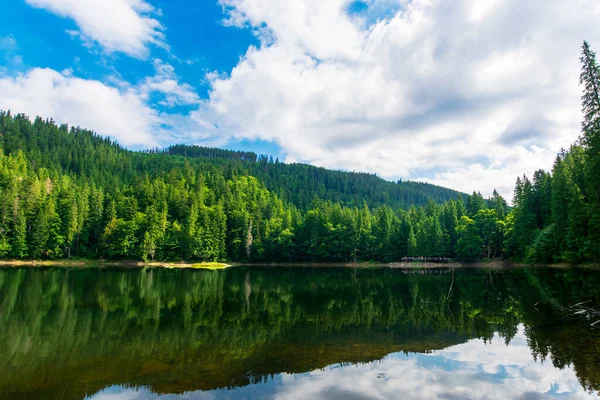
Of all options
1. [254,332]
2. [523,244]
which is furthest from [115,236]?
[523,244]

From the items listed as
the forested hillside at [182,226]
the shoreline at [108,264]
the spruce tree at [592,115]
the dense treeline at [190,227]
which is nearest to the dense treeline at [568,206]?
the spruce tree at [592,115]

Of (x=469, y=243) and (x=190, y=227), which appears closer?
(x=469, y=243)

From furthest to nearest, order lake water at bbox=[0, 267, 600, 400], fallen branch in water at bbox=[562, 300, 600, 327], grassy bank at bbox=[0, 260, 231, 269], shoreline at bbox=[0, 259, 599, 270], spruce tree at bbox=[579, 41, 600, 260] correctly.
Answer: grassy bank at bbox=[0, 260, 231, 269]
shoreline at bbox=[0, 259, 599, 270]
spruce tree at bbox=[579, 41, 600, 260]
fallen branch in water at bbox=[562, 300, 600, 327]
lake water at bbox=[0, 267, 600, 400]

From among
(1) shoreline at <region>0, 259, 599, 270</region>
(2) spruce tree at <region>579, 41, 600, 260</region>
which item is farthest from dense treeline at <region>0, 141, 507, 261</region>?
(2) spruce tree at <region>579, 41, 600, 260</region>

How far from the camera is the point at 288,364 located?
540 inches

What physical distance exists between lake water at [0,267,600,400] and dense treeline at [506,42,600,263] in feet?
53.2

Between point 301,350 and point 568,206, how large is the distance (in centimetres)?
6202

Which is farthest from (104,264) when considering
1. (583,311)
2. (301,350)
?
(583,311)

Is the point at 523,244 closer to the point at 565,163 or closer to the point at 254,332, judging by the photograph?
the point at 565,163

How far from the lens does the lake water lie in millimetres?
11367

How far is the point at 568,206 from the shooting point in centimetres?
5916

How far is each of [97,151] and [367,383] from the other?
200077 mm

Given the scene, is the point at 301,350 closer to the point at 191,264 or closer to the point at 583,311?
the point at 583,311

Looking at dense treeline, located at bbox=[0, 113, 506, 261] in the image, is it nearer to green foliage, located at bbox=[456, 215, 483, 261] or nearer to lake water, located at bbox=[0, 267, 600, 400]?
green foliage, located at bbox=[456, 215, 483, 261]
